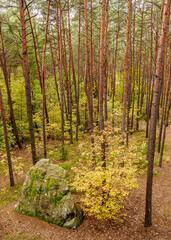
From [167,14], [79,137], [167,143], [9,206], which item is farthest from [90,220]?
[167,143]

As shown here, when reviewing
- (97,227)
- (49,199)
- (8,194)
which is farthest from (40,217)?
(8,194)

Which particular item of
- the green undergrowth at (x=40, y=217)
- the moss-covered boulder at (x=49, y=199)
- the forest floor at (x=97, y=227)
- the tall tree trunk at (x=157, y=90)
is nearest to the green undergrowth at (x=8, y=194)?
the forest floor at (x=97, y=227)

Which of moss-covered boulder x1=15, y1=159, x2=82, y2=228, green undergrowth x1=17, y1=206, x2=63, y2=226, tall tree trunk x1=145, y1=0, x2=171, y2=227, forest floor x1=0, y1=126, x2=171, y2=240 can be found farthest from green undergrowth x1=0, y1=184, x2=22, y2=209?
tall tree trunk x1=145, y1=0, x2=171, y2=227

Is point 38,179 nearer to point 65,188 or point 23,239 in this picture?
point 65,188

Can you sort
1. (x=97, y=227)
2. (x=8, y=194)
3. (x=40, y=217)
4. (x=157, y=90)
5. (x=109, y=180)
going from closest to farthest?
(x=157, y=90), (x=109, y=180), (x=97, y=227), (x=40, y=217), (x=8, y=194)

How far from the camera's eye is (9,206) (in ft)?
24.3

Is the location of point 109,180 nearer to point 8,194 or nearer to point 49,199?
point 49,199

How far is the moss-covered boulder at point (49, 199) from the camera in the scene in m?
6.14

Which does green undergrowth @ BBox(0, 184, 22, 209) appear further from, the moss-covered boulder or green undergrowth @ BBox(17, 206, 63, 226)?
green undergrowth @ BBox(17, 206, 63, 226)

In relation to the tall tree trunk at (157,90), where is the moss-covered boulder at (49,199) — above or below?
below

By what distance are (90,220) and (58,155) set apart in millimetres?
6867

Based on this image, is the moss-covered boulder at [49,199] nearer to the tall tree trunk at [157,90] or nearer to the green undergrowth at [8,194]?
the green undergrowth at [8,194]

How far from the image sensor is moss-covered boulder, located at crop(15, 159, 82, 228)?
20.2 ft

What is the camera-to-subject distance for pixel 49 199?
627cm
